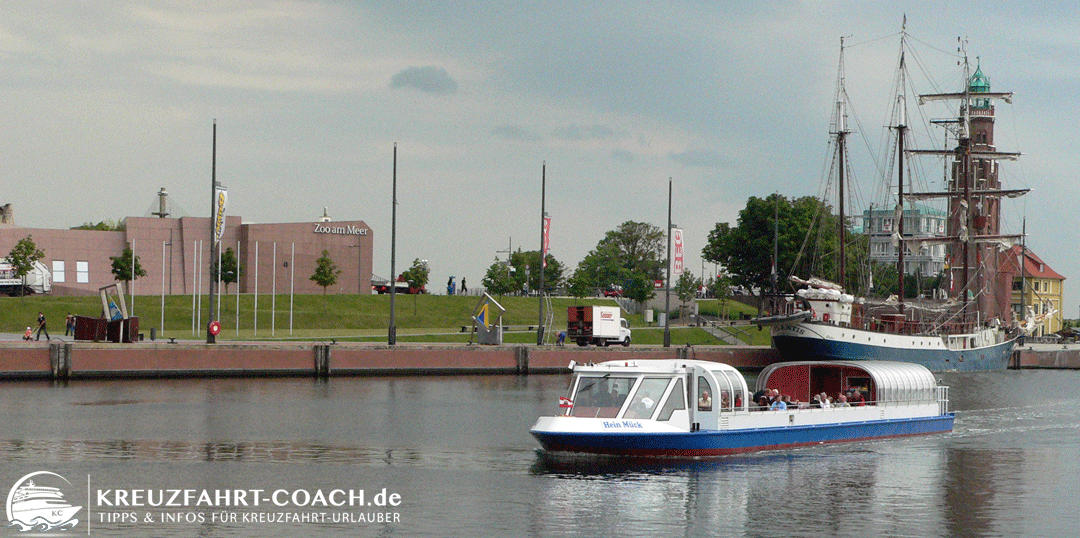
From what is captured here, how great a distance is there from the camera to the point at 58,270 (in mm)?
135375

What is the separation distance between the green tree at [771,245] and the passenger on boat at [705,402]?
10096cm

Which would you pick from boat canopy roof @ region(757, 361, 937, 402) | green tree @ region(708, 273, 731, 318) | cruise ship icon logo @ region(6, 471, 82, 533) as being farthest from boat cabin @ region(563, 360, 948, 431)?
green tree @ region(708, 273, 731, 318)

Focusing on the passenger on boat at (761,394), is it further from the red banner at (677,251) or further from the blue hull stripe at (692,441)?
the red banner at (677,251)

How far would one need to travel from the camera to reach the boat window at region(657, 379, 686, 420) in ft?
120

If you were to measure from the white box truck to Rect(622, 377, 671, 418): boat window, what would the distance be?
6024cm

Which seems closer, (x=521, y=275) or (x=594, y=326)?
(x=594, y=326)

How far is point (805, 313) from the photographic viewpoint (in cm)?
9831

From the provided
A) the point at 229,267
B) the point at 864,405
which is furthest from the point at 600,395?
the point at 229,267

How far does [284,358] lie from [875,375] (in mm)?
40193

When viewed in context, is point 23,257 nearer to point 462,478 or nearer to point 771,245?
point 771,245

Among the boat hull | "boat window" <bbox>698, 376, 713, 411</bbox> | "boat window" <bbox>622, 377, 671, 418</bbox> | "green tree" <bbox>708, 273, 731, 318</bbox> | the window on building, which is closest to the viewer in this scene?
"boat window" <bbox>622, 377, 671, 418</bbox>

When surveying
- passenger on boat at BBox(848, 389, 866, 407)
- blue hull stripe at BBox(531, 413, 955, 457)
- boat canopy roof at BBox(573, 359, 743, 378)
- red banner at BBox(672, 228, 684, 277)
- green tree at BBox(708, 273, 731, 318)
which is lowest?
blue hull stripe at BBox(531, 413, 955, 457)

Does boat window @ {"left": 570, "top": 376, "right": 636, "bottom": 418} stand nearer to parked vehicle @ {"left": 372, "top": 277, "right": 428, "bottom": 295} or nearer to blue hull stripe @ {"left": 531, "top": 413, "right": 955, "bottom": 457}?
blue hull stripe @ {"left": 531, "top": 413, "right": 955, "bottom": 457}

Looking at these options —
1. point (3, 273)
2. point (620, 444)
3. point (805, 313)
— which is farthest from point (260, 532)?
point (3, 273)
